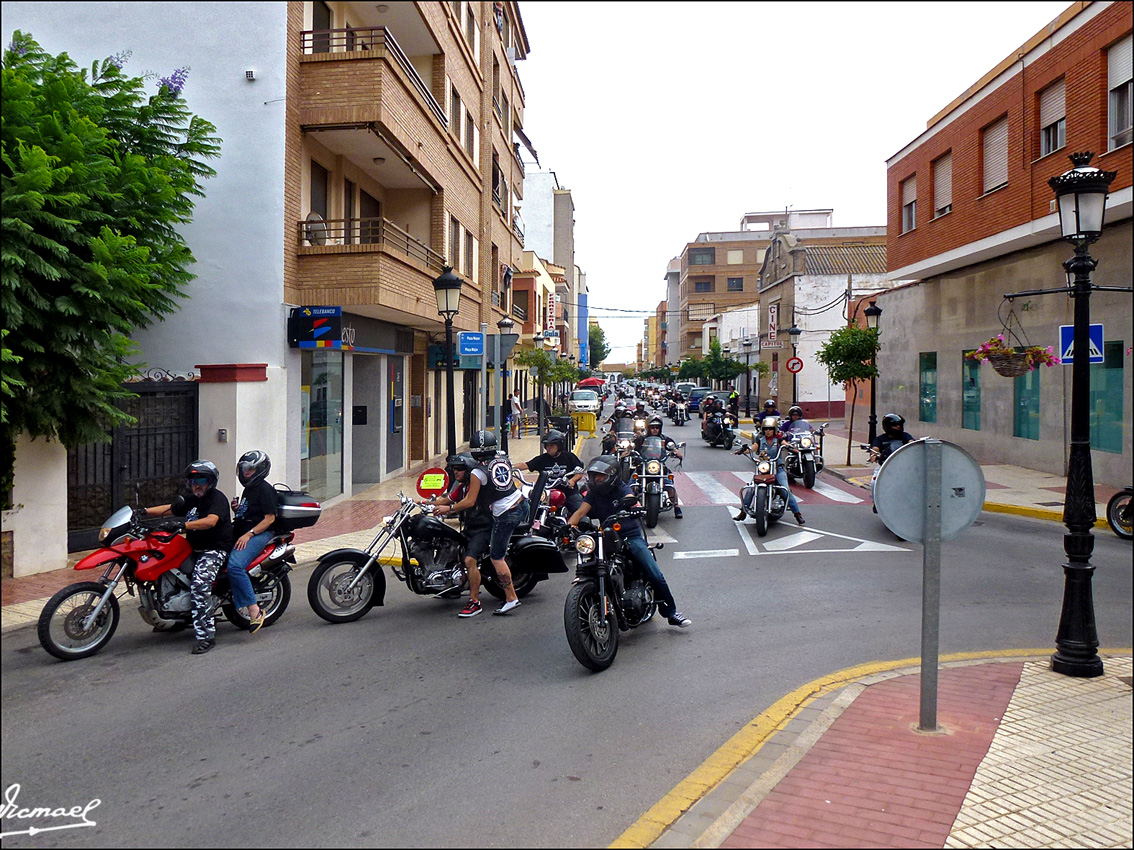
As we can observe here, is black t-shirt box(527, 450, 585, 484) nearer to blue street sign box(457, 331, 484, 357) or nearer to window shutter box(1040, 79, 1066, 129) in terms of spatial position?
blue street sign box(457, 331, 484, 357)

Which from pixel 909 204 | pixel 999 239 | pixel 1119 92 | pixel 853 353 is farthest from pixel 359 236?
pixel 909 204

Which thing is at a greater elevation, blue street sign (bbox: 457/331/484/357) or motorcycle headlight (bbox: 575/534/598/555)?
blue street sign (bbox: 457/331/484/357)

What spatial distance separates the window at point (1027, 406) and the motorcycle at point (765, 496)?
26.7 feet

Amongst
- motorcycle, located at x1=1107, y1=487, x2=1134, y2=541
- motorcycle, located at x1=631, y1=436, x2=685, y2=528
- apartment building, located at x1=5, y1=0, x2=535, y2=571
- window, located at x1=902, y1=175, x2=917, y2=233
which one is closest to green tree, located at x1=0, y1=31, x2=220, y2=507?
apartment building, located at x1=5, y1=0, x2=535, y2=571

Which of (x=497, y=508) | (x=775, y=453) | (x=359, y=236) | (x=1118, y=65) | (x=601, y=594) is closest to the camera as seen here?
(x=601, y=594)

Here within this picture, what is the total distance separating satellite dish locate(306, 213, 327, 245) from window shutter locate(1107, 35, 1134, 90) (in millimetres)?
12401

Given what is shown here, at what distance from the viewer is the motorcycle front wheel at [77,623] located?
6.54m

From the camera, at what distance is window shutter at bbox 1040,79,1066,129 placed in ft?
49.4

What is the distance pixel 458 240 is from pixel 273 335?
9528mm

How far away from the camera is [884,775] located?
4.37 m

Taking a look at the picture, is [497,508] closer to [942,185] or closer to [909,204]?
[942,185]

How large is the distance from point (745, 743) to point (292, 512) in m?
4.59

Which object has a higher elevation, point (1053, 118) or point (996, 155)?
point (996, 155)

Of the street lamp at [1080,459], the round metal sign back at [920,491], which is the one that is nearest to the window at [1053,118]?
the street lamp at [1080,459]
